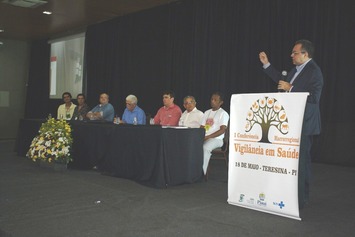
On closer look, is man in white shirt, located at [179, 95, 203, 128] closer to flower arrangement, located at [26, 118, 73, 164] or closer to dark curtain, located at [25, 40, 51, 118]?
flower arrangement, located at [26, 118, 73, 164]

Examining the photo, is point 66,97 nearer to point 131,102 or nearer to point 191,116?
point 131,102

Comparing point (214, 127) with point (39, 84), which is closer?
point (214, 127)

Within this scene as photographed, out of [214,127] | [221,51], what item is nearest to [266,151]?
[214,127]

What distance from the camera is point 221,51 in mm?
6398

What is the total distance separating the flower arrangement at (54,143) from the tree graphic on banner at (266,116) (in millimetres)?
2505

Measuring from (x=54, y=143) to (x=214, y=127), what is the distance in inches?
74.6

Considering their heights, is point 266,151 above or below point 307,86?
Result: below

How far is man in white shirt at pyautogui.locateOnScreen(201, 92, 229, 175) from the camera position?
3.95m

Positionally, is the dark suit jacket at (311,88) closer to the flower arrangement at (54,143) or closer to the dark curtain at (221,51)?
the dark curtain at (221,51)


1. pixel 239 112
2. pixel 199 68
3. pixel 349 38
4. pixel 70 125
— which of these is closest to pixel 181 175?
pixel 239 112

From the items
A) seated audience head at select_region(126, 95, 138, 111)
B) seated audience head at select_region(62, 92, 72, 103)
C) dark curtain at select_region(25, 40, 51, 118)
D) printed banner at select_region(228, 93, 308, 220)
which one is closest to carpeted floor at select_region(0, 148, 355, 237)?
printed banner at select_region(228, 93, 308, 220)

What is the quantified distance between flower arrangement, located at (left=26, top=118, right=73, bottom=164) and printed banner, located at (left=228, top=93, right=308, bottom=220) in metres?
2.35

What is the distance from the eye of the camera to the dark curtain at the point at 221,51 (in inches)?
198

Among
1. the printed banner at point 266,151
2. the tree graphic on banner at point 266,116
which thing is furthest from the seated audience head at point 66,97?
the tree graphic on banner at point 266,116
